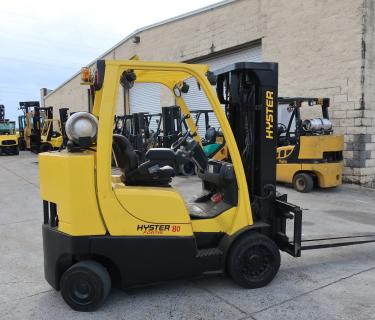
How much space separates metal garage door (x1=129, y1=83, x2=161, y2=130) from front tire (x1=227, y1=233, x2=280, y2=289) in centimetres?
1678

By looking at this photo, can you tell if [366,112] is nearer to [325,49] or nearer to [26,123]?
[325,49]

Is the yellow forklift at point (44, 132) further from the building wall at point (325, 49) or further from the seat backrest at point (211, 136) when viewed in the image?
the seat backrest at point (211, 136)

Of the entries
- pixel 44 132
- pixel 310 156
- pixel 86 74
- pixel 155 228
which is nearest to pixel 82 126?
pixel 86 74

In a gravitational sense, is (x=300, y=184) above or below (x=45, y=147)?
below

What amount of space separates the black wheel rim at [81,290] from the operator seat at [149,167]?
951mm

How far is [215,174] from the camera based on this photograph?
4191mm

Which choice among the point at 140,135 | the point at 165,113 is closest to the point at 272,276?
the point at 165,113

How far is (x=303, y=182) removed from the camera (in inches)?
371

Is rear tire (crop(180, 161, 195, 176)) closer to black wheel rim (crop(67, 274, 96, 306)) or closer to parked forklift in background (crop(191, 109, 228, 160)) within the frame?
parked forklift in background (crop(191, 109, 228, 160))

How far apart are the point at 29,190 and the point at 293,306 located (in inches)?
344

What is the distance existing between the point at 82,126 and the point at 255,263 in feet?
6.76

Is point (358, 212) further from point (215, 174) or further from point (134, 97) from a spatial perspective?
point (134, 97)

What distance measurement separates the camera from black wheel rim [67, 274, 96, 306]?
11.2 ft

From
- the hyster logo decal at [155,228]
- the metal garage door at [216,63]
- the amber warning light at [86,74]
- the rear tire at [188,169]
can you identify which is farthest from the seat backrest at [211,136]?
Answer: the hyster logo decal at [155,228]
